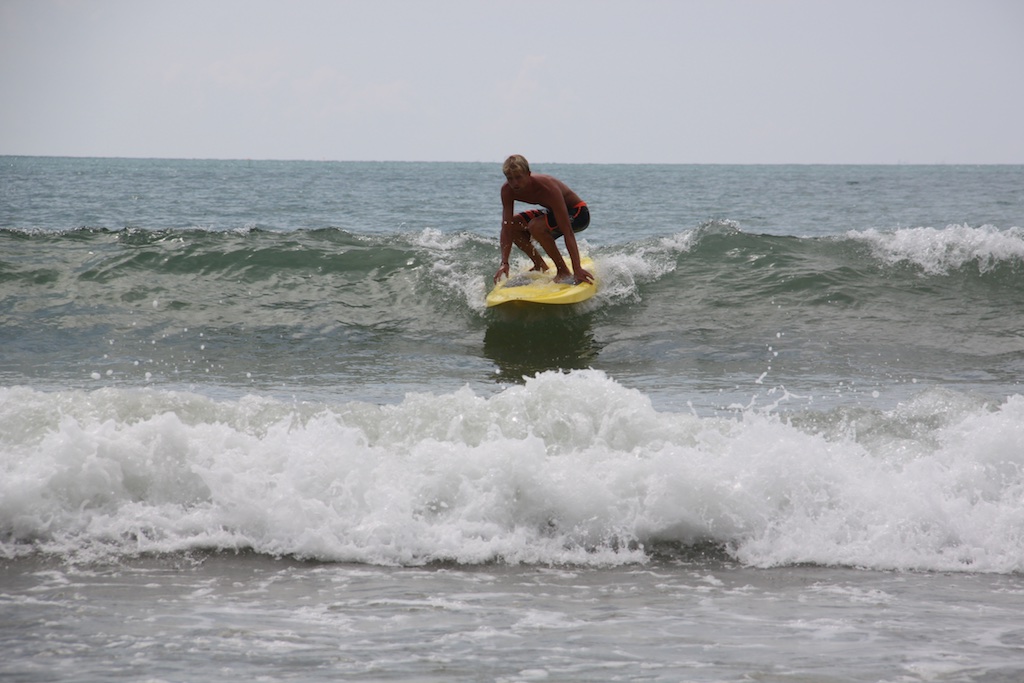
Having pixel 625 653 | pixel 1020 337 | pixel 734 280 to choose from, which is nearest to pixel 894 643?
pixel 625 653

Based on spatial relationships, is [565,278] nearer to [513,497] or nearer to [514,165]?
[514,165]

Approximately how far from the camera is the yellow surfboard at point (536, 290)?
9.05 m

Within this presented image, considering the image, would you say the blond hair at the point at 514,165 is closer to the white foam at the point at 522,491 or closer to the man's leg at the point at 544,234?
the man's leg at the point at 544,234

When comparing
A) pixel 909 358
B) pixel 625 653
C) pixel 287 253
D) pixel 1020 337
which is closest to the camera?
pixel 625 653

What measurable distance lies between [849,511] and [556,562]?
1.54 meters

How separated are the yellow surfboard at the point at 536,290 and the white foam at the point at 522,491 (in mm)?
3593

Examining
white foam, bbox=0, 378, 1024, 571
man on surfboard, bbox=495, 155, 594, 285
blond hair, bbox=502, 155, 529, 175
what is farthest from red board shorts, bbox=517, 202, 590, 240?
white foam, bbox=0, 378, 1024, 571

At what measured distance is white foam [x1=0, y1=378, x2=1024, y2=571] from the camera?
4496 mm

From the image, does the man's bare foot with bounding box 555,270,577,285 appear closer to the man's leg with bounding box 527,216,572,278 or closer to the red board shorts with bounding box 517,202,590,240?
the man's leg with bounding box 527,216,572,278

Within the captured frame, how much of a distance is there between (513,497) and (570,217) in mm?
5093

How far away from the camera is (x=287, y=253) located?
38.9 feet

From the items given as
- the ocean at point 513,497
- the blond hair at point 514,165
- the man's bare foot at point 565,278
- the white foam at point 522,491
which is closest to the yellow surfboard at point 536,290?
the man's bare foot at point 565,278

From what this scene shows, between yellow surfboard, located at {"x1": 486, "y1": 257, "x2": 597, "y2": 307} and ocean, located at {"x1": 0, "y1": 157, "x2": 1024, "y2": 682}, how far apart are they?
0.22 meters

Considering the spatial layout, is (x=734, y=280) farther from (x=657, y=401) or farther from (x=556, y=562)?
(x=556, y=562)
